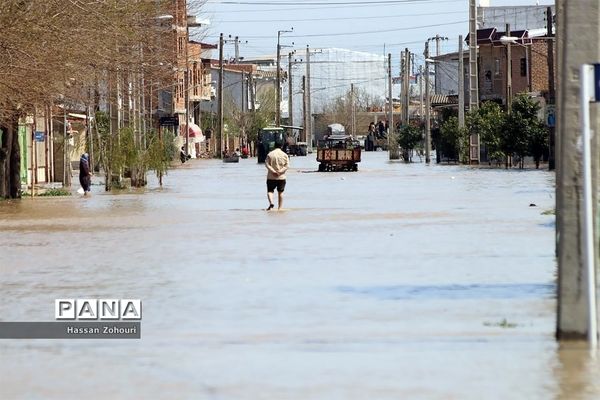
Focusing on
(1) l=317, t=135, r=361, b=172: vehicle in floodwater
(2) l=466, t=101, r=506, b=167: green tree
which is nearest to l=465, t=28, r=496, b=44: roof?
(2) l=466, t=101, r=506, b=167: green tree

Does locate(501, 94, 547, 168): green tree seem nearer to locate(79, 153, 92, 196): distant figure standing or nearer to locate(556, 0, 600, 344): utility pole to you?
locate(79, 153, 92, 196): distant figure standing

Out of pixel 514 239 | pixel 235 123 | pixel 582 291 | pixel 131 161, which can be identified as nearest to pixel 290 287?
pixel 582 291

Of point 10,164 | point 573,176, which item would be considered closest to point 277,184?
point 10,164

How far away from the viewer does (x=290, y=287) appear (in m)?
17.2

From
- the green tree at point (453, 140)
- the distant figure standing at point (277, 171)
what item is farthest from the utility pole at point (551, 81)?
the distant figure standing at point (277, 171)

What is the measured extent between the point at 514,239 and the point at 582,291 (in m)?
12.1

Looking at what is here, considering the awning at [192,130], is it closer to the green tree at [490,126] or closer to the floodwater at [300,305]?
the green tree at [490,126]

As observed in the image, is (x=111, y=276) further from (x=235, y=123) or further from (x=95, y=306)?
(x=235, y=123)

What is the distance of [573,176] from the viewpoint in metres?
12.3

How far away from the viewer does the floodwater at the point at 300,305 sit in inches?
420

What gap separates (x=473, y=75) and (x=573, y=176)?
231 feet

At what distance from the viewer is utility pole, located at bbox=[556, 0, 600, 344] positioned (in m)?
12.1
